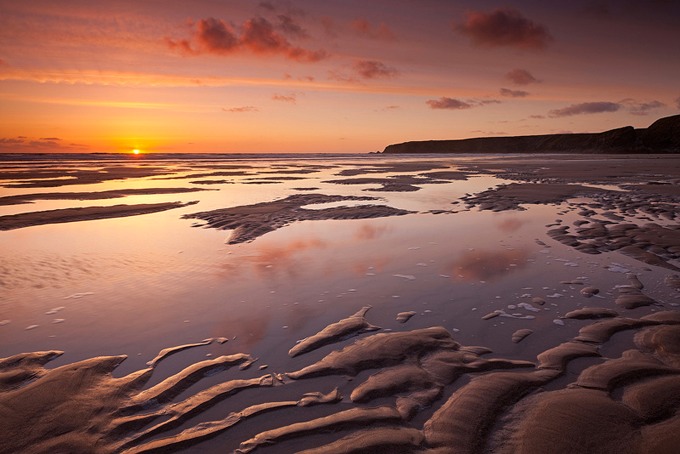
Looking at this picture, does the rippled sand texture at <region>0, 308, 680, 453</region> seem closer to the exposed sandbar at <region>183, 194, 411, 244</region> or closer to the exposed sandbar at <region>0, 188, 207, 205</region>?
Answer: the exposed sandbar at <region>183, 194, 411, 244</region>

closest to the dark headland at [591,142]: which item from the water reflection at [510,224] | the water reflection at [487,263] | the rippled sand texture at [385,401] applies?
the water reflection at [510,224]

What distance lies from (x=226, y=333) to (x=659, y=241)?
7611 mm

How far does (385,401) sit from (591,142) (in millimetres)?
127766

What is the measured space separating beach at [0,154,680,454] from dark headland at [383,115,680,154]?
100 metres

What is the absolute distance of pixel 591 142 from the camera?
351 feet

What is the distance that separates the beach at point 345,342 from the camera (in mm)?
2402

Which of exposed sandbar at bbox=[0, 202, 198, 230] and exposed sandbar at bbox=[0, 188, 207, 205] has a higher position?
exposed sandbar at bbox=[0, 188, 207, 205]

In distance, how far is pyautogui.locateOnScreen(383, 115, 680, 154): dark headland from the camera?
3290 inches

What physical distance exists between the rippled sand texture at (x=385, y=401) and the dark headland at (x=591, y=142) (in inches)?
4041

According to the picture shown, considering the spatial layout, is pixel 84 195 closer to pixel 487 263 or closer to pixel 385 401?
pixel 487 263

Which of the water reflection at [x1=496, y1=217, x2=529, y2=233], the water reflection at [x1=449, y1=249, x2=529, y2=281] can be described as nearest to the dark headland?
the water reflection at [x1=496, y1=217, x2=529, y2=233]

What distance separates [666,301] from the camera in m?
4.31

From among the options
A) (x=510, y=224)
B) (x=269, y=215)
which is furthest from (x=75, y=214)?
(x=510, y=224)

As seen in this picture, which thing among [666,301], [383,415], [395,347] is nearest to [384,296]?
[395,347]
